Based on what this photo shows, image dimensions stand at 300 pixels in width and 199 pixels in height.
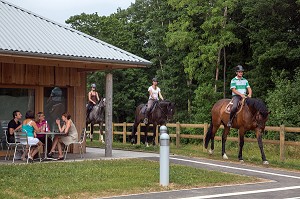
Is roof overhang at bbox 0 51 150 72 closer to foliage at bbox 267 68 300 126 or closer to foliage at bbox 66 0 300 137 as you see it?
foliage at bbox 267 68 300 126

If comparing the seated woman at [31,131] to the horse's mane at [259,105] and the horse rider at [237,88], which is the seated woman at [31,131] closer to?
the horse rider at [237,88]

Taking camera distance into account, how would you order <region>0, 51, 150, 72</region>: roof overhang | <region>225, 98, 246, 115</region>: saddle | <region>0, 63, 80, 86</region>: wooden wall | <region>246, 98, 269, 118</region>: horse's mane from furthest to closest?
<region>225, 98, 246, 115</region>: saddle → <region>0, 63, 80, 86</region>: wooden wall → <region>246, 98, 269, 118</region>: horse's mane → <region>0, 51, 150, 72</region>: roof overhang

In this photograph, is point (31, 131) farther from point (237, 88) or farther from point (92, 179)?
point (237, 88)

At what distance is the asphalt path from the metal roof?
440cm

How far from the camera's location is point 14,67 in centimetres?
1709

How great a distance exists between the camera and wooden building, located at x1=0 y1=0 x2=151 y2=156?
1555 centimetres

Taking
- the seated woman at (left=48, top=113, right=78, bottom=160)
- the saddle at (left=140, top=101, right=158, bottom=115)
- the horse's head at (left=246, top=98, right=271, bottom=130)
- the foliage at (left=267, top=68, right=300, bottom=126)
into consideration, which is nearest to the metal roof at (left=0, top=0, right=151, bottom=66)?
the seated woman at (left=48, top=113, right=78, bottom=160)

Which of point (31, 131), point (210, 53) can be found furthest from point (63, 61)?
point (210, 53)

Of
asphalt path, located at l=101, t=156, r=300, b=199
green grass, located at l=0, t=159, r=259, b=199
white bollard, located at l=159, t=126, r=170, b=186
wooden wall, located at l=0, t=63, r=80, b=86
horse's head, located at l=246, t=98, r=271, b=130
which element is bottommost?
asphalt path, located at l=101, t=156, r=300, b=199

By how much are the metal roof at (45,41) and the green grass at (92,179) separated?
3293 millimetres

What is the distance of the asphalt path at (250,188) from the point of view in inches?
419

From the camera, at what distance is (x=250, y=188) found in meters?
11.7

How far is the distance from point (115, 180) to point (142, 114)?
38.2 ft

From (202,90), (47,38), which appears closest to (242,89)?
(47,38)
